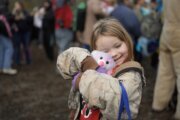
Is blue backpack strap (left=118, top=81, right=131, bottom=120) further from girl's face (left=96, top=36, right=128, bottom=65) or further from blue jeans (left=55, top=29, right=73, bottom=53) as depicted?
blue jeans (left=55, top=29, right=73, bottom=53)

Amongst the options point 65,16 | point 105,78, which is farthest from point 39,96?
point 105,78

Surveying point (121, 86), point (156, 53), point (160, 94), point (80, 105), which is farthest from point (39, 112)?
point (121, 86)

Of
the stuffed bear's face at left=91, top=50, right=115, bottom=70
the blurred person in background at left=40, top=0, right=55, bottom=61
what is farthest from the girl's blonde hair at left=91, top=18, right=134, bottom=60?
the blurred person in background at left=40, top=0, right=55, bottom=61

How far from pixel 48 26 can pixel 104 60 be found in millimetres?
6878

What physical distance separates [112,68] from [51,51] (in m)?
7.40

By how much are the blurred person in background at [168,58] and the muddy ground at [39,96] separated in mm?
228

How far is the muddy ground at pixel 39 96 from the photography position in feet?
17.4

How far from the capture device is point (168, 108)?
5461 mm

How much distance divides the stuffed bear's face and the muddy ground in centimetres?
271

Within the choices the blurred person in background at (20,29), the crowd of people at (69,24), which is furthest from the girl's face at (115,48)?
the blurred person in background at (20,29)

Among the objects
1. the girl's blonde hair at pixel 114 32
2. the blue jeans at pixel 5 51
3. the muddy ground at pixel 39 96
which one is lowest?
the muddy ground at pixel 39 96

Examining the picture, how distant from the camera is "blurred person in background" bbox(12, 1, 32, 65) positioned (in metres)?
8.11

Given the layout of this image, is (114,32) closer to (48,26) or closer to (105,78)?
(105,78)

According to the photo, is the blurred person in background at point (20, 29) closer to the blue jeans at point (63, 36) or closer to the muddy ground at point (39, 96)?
the muddy ground at point (39, 96)
